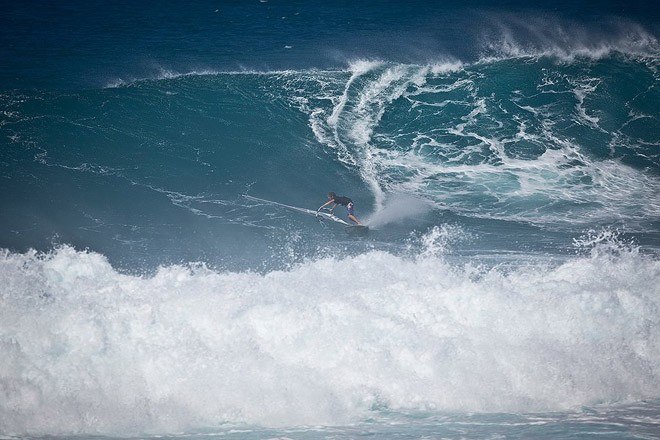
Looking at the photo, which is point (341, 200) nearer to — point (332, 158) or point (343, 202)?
point (343, 202)

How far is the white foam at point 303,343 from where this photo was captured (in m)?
7.82

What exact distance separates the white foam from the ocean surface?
0.12ft

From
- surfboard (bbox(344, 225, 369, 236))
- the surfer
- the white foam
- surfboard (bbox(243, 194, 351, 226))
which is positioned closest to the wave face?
surfboard (bbox(243, 194, 351, 226))

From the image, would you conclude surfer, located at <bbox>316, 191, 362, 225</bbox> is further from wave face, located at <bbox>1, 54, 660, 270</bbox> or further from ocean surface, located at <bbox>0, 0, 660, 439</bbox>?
wave face, located at <bbox>1, 54, 660, 270</bbox>

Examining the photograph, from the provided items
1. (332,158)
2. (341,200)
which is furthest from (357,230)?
(332,158)

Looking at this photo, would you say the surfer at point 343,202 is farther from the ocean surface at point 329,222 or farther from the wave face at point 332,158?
the wave face at point 332,158

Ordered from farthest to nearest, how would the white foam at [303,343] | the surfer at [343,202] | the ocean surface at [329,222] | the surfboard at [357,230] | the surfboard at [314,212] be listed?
1. the surfboard at [314,212]
2. the surfer at [343,202]
3. the surfboard at [357,230]
4. the ocean surface at [329,222]
5. the white foam at [303,343]

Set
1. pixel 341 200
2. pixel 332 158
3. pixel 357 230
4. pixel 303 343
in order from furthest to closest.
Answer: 1. pixel 332 158
2. pixel 341 200
3. pixel 357 230
4. pixel 303 343

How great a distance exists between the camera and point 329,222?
12.3m

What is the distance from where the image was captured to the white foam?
7816 mm

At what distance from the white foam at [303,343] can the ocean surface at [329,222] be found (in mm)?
36

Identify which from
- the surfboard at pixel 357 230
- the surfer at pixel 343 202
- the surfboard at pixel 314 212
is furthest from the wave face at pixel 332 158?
the surfer at pixel 343 202

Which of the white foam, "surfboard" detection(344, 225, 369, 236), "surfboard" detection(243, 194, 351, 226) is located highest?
"surfboard" detection(243, 194, 351, 226)

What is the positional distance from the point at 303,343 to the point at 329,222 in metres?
4.13
